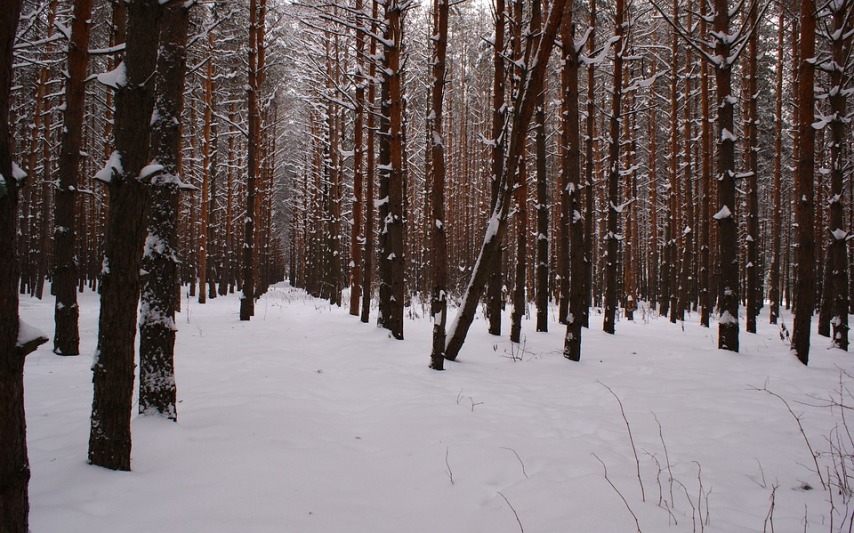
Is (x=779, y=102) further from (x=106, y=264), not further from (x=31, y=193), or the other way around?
(x=31, y=193)

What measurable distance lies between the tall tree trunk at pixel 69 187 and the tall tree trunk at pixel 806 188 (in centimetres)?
1108

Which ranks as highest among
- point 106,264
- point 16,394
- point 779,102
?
point 779,102

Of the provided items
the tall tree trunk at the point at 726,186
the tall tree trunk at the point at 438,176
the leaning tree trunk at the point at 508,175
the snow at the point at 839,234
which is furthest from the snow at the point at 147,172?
the snow at the point at 839,234

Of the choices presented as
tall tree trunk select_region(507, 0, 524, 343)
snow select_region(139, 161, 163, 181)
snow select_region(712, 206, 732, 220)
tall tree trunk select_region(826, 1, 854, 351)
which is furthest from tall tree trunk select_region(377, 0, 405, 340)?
tall tree trunk select_region(826, 1, 854, 351)

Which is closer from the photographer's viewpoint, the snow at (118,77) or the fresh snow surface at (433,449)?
the fresh snow surface at (433,449)

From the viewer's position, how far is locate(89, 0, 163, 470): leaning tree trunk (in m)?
2.72

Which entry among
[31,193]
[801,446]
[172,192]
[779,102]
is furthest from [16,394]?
[31,193]

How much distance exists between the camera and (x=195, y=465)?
3.00 m

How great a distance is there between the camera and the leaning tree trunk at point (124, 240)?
8.94ft

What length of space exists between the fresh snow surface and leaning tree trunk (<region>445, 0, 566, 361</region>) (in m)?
0.73

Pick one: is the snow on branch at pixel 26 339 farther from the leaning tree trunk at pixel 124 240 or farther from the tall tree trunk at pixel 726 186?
the tall tree trunk at pixel 726 186

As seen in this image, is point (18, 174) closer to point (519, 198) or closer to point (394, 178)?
point (394, 178)

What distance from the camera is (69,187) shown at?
677cm

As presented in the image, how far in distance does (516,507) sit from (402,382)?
120 inches
